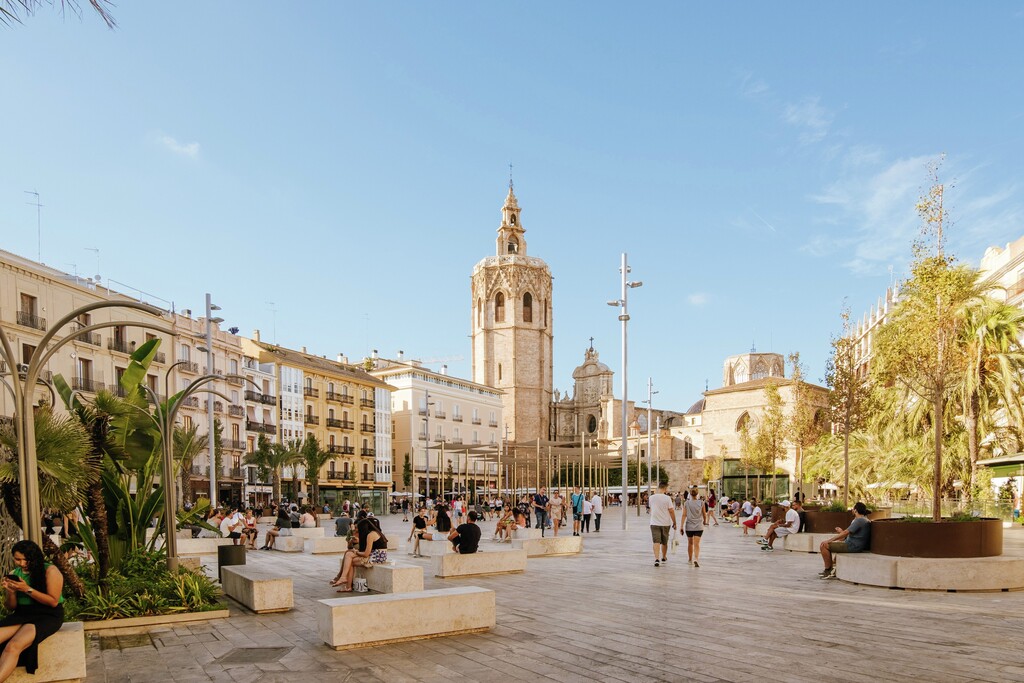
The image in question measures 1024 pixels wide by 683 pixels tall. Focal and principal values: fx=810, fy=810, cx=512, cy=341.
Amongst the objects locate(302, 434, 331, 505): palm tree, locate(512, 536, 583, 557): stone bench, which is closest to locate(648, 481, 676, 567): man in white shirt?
locate(512, 536, 583, 557): stone bench

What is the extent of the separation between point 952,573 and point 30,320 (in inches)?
1476

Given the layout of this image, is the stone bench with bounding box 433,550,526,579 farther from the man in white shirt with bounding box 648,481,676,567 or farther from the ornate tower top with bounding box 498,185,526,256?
the ornate tower top with bounding box 498,185,526,256

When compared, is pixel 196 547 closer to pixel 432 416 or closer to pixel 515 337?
pixel 432 416

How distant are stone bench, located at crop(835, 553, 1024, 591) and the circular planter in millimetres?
129

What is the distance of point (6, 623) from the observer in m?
6.22

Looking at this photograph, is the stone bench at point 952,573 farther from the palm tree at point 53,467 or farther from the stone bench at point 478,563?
the palm tree at point 53,467

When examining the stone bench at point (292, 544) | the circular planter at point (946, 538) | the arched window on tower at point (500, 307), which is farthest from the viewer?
the arched window on tower at point (500, 307)

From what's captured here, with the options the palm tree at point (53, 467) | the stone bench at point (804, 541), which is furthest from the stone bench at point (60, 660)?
the stone bench at point (804, 541)

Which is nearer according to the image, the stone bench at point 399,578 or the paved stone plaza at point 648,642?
the paved stone plaza at point 648,642

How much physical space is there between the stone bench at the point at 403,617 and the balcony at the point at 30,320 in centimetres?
3397

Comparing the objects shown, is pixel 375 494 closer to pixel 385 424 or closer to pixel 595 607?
pixel 385 424

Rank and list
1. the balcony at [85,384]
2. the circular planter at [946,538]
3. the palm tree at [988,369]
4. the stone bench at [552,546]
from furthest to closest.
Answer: the balcony at [85,384] → the palm tree at [988,369] → the stone bench at [552,546] → the circular planter at [946,538]

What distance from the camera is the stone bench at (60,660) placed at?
6.46 m

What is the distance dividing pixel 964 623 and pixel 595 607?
3.98 metres
